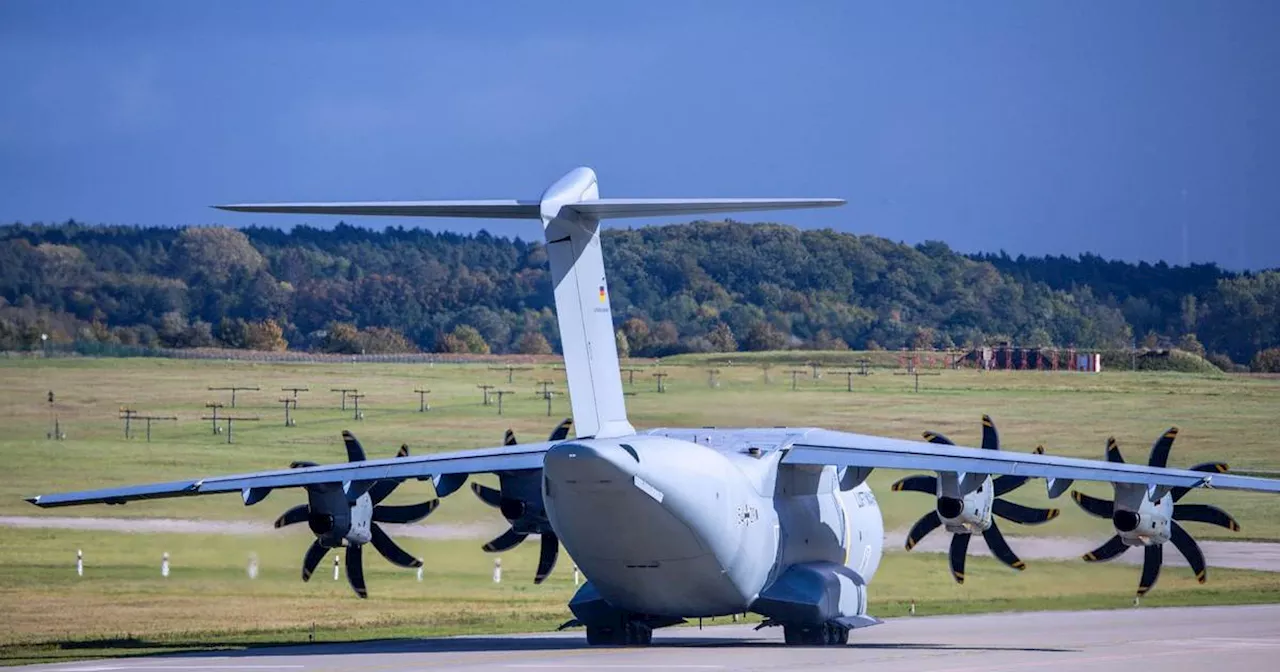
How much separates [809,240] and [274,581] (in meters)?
25.0

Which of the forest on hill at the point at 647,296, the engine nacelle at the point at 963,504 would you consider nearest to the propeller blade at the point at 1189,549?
the engine nacelle at the point at 963,504

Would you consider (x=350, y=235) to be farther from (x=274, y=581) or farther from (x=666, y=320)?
(x=274, y=581)

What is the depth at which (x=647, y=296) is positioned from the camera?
53438 mm

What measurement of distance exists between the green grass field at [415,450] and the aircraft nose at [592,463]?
7.70 m

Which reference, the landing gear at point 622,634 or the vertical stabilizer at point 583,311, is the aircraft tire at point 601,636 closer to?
the landing gear at point 622,634

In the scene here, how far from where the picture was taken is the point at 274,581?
3378 centimetres

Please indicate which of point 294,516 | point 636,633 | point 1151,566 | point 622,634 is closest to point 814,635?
point 636,633

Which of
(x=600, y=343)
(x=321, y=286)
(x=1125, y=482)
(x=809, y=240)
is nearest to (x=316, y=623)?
(x=600, y=343)

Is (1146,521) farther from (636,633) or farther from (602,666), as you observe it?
(602,666)

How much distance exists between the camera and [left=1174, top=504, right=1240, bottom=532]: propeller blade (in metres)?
25.1

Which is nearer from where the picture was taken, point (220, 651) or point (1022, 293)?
point (220, 651)

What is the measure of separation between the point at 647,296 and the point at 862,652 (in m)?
31.8

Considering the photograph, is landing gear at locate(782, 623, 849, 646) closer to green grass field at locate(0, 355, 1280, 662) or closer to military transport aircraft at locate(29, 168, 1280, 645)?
military transport aircraft at locate(29, 168, 1280, 645)

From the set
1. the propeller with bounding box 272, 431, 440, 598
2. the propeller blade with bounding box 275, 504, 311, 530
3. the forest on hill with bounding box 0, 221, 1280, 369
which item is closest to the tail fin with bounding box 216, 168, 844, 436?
the propeller with bounding box 272, 431, 440, 598
